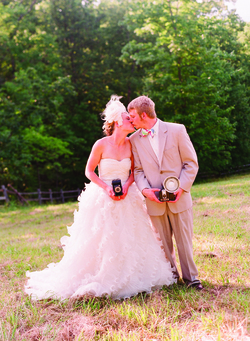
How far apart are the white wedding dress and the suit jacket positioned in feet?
0.90

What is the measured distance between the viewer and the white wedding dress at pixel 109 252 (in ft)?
11.5

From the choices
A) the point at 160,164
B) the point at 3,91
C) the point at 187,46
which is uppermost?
the point at 187,46

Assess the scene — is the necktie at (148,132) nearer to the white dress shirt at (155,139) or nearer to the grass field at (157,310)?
the white dress shirt at (155,139)

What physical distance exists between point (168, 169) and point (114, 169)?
0.70 metres

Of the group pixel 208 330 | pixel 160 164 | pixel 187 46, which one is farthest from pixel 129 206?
pixel 187 46

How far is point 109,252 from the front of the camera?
11.7 feet

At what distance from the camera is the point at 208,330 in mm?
2574

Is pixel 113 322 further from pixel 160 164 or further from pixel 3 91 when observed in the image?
pixel 3 91

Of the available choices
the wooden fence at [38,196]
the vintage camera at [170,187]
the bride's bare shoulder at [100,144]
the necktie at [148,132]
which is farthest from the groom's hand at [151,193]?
the wooden fence at [38,196]

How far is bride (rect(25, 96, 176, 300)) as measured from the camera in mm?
3525

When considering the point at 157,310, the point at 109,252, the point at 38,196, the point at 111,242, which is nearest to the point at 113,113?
the point at 111,242

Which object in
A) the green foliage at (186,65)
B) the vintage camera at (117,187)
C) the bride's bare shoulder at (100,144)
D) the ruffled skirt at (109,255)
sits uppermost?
the green foliage at (186,65)

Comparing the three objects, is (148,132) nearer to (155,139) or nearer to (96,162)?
(155,139)

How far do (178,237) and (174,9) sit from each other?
16.4 m
